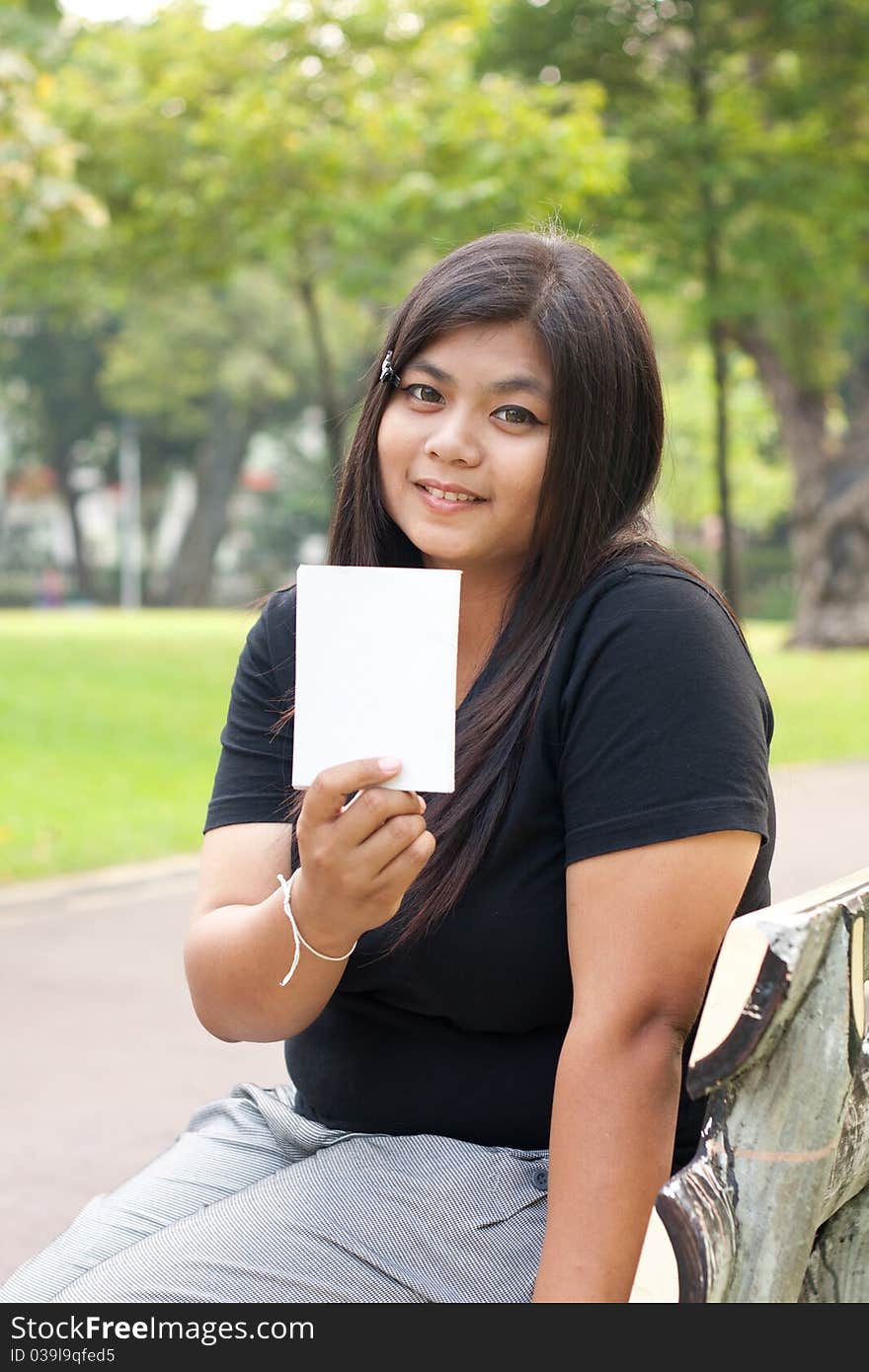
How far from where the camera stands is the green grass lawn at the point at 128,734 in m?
8.30

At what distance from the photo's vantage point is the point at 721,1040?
1.26m

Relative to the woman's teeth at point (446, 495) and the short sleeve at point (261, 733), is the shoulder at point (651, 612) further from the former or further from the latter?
the short sleeve at point (261, 733)

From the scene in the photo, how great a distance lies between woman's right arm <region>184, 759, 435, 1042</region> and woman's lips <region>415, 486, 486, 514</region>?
433 mm

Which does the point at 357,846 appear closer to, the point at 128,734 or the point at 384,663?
the point at 384,663

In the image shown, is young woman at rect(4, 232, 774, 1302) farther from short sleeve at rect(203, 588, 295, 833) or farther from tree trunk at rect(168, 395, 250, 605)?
tree trunk at rect(168, 395, 250, 605)

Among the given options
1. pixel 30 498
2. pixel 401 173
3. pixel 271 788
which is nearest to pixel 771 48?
pixel 401 173

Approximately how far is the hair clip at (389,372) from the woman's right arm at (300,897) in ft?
1.83

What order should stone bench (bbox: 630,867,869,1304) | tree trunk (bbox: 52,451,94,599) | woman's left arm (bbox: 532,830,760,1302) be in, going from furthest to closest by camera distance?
1. tree trunk (bbox: 52,451,94,599)
2. woman's left arm (bbox: 532,830,760,1302)
3. stone bench (bbox: 630,867,869,1304)

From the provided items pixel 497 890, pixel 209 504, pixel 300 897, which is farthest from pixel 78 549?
pixel 300 897

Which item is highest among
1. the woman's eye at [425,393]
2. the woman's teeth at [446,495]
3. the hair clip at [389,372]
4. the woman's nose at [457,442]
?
the hair clip at [389,372]

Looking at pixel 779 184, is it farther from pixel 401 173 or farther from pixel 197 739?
pixel 197 739

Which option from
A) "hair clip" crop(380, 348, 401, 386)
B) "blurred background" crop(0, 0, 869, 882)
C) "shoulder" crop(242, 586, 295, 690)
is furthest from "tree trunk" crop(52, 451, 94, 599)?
"hair clip" crop(380, 348, 401, 386)

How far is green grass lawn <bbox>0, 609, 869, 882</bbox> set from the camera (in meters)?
8.30

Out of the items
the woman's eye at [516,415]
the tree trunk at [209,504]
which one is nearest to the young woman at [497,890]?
the woman's eye at [516,415]
